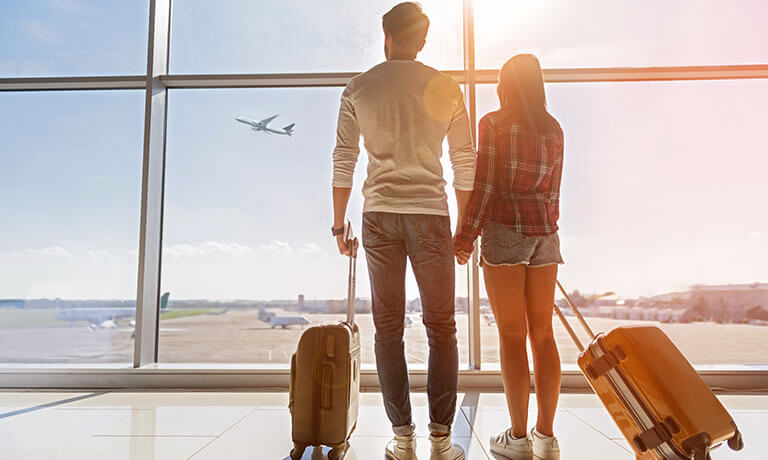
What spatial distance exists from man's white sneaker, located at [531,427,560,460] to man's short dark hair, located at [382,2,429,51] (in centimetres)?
131

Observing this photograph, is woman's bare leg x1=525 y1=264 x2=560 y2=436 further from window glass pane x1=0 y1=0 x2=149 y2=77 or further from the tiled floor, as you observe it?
window glass pane x1=0 y1=0 x2=149 y2=77

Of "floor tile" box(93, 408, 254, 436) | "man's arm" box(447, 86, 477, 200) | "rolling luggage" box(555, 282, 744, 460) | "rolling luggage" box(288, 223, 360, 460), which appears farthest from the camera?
"floor tile" box(93, 408, 254, 436)

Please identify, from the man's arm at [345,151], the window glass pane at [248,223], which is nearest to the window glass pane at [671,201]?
the window glass pane at [248,223]

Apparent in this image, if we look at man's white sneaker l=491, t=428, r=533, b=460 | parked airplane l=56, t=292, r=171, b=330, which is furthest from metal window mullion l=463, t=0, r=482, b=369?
parked airplane l=56, t=292, r=171, b=330

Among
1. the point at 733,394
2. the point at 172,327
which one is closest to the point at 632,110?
the point at 733,394

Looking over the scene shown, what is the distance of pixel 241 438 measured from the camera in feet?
5.87

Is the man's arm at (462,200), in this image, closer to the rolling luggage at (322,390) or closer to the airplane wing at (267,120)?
the rolling luggage at (322,390)

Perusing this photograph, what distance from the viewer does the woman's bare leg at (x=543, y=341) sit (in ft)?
4.88

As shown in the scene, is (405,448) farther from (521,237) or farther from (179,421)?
(179,421)

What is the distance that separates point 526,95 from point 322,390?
113cm

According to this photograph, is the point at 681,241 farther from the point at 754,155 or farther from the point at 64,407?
the point at 64,407

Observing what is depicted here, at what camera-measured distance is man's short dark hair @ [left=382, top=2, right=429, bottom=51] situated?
1512 mm

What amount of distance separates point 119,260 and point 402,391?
2265 millimetres

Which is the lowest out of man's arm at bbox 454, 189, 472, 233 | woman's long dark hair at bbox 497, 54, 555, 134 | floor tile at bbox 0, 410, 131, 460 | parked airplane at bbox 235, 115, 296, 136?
floor tile at bbox 0, 410, 131, 460
